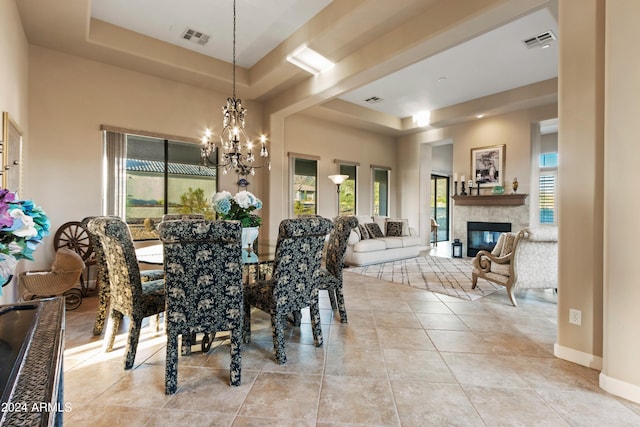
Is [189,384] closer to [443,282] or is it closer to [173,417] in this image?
[173,417]

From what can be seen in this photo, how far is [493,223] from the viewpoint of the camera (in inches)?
270

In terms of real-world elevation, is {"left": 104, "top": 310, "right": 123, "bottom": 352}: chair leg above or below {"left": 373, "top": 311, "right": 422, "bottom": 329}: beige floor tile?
above

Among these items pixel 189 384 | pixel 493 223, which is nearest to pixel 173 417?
pixel 189 384

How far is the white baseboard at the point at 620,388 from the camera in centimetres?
183

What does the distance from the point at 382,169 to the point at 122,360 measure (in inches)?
295

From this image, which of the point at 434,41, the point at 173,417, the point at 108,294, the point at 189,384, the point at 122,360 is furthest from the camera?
the point at 434,41

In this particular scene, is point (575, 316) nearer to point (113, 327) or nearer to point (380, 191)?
point (113, 327)

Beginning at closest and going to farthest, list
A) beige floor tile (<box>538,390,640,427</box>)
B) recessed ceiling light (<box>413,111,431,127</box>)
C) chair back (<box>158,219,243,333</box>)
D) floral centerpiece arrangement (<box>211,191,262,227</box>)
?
beige floor tile (<box>538,390,640,427</box>) < chair back (<box>158,219,243,333</box>) < floral centerpiece arrangement (<box>211,191,262,227</box>) < recessed ceiling light (<box>413,111,431,127</box>)

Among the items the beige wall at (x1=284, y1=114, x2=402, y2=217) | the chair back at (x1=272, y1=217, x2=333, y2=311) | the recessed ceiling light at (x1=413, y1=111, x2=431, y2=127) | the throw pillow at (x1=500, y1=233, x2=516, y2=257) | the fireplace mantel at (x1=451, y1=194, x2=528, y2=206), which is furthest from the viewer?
the recessed ceiling light at (x1=413, y1=111, x2=431, y2=127)

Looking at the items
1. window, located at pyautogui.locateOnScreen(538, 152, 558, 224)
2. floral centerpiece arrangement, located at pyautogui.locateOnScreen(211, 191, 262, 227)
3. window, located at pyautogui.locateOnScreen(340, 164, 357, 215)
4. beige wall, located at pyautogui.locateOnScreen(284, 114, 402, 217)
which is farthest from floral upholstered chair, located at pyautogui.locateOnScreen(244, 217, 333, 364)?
window, located at pyautogui.locateOnScreen(538, 152, 558, 224)

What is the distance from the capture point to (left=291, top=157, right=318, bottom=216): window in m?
6.93

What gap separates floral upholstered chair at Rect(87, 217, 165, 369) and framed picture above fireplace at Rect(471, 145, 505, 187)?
7009 mm

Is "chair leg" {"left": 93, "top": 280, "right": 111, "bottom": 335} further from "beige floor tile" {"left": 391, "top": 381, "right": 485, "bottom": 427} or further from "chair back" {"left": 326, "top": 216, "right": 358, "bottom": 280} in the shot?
"beige floor tile" {"left": 391, "top": 381, "right": 485, "bottom": 427}

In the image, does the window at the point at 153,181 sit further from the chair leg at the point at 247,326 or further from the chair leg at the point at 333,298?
the chair leg at the point at 333,298
